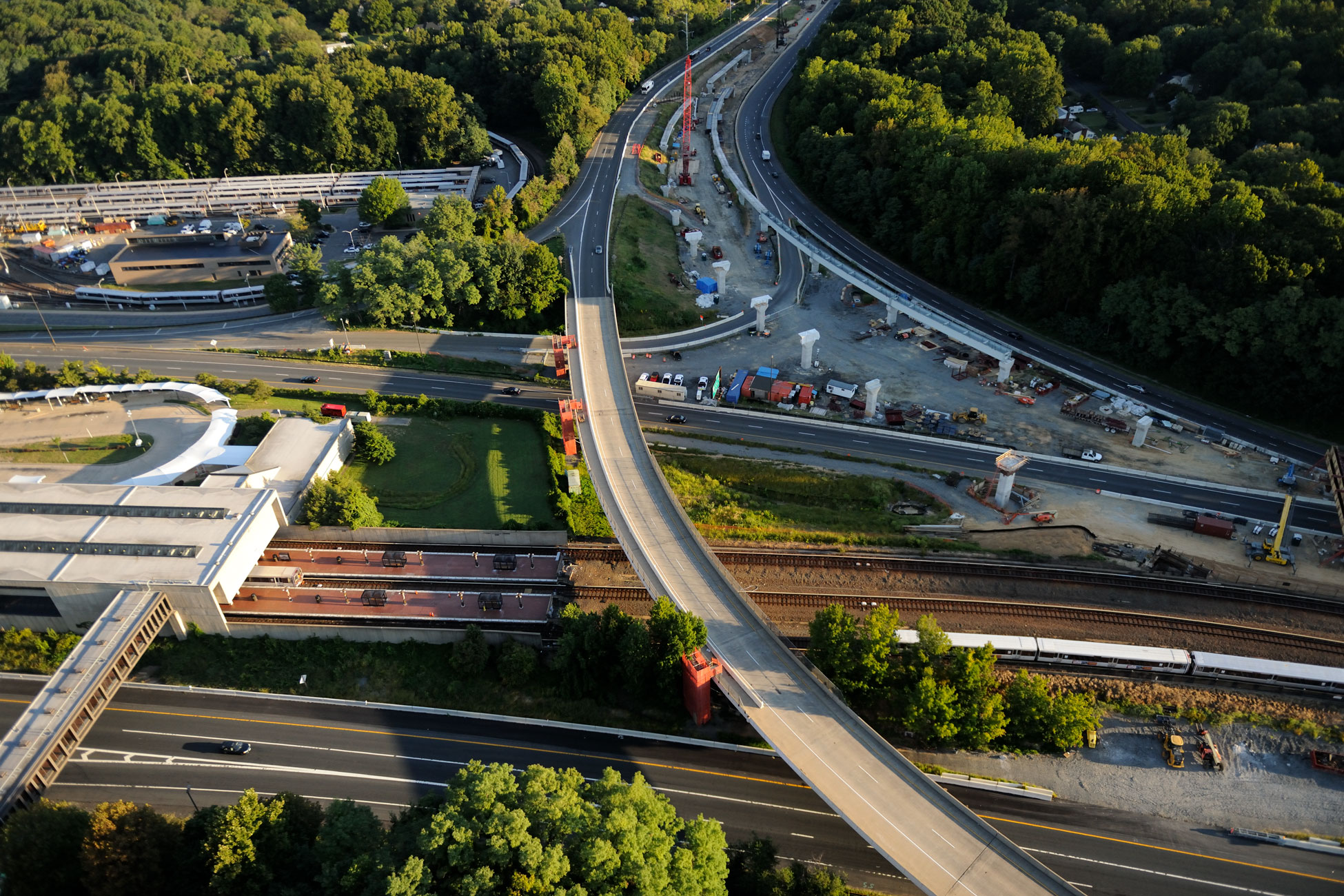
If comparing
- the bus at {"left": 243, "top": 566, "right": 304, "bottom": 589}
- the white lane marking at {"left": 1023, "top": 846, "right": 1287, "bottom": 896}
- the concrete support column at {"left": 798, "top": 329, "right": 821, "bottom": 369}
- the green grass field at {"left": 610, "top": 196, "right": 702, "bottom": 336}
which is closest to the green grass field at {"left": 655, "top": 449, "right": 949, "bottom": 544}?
the concrete support column at {"left": 798, "top": 329, "right": 821, "bottom": 369}

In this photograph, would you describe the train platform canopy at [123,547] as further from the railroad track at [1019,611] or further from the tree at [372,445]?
the railroad track at [1019,611]

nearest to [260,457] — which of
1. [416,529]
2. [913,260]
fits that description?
[416,529]

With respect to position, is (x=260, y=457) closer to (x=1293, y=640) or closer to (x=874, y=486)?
(x=874, y=486)

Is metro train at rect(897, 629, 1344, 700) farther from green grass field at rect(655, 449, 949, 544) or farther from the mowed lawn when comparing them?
the mowed lawn

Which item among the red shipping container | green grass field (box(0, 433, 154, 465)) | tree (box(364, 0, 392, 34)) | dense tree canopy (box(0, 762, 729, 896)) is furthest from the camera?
tree (box(364, 0, 392, 34))

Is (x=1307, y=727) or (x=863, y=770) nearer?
(x=863, y=770)
